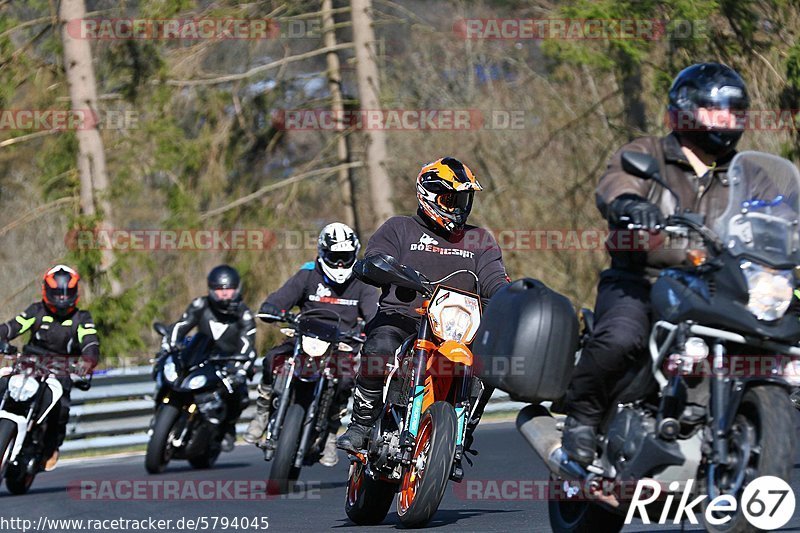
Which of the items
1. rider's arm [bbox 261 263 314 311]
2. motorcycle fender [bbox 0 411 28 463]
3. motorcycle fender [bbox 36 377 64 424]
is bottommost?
motorcycle fender [bbox 0 411 28 463]

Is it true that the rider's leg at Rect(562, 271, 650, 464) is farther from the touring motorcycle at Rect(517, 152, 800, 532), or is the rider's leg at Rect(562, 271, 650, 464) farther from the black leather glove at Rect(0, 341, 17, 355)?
the black leather glove at Rect(0, 341, 17, 355)

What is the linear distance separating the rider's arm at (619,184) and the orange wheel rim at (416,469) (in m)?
2.09

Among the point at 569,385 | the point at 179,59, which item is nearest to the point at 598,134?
the point at 179,59

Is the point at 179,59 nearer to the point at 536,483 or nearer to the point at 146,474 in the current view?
the point at 146,474

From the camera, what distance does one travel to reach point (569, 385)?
6.71 meters

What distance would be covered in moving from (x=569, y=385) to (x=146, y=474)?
8838 millimetres

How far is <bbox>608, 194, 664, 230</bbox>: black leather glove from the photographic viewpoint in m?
6.15

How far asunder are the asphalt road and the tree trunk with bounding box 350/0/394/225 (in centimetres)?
952

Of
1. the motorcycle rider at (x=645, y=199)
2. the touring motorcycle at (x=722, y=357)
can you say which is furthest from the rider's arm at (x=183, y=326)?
the touring motorcycle at (x=722, y=357)

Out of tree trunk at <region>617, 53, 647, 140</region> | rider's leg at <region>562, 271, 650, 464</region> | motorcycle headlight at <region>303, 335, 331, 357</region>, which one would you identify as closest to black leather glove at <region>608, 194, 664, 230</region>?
rider's leg at <region>562, 271, 650, 464</region>

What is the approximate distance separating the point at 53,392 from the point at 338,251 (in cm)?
281

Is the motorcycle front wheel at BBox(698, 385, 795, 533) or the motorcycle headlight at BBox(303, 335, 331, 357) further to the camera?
the motorcycle headlight at BBox(303, 335, 331, 357)

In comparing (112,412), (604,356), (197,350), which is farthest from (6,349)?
(604,356)

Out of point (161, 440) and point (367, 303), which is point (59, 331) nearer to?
point (161, 440)
